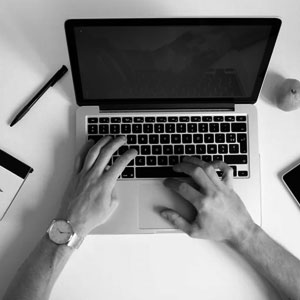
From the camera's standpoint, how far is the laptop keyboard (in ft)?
2.86

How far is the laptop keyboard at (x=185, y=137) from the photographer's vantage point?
87cm

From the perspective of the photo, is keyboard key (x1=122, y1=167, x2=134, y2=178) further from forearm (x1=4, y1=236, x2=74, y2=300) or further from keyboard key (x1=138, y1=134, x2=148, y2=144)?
forearm (x1=4, y1=236, x2=74, y2=300)

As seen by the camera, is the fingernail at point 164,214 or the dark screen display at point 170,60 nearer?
the dark screen display at point 170,60

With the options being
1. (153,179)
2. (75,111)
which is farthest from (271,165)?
(75,111)

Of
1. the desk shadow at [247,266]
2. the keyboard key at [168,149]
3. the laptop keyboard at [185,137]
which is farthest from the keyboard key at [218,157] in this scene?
the desk shadow at [247,266]

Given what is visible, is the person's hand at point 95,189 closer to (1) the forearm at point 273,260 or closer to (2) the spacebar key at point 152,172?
(2) the spacebar key at point 152,172

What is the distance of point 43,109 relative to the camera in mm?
905

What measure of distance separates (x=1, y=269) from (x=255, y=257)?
0.59 meters

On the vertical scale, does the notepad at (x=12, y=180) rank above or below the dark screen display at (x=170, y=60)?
below

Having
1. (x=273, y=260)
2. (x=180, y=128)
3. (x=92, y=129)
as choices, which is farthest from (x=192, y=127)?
(x=273, y=260)

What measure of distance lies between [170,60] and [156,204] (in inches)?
12.8

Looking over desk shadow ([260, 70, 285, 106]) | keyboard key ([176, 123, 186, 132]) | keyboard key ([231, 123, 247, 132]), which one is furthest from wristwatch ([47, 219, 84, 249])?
desk shadow ([260, 70, 285, 106])

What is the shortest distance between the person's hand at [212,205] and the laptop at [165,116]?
1.2 inches

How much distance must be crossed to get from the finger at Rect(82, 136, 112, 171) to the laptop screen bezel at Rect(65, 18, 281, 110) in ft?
0.26
